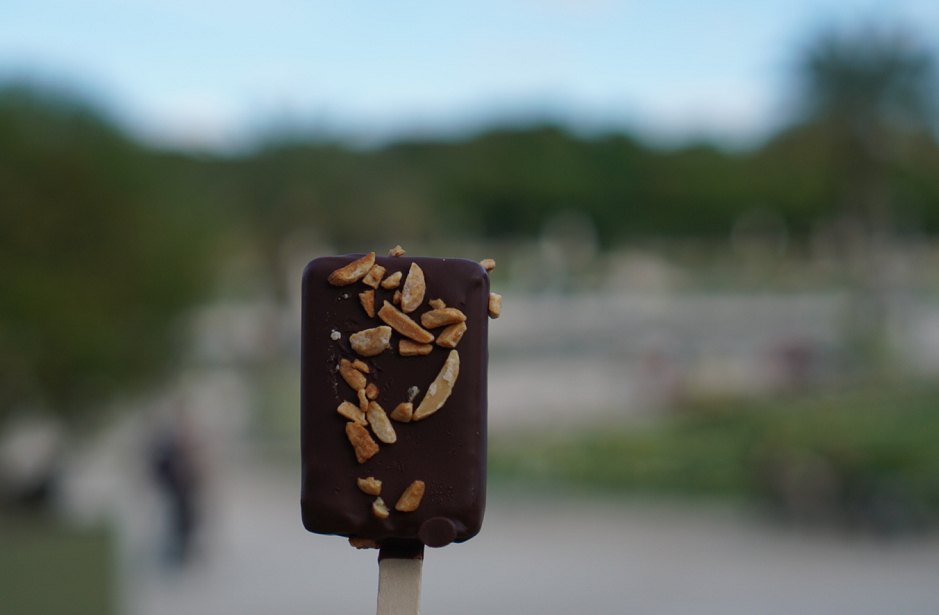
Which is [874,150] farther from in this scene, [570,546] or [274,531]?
[274,531]

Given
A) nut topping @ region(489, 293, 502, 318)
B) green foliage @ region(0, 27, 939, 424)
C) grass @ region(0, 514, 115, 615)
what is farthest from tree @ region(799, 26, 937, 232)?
nut topping @ region(489, 293, 502, 318)

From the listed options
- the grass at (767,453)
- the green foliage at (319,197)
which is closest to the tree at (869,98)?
the green foliage at (319,197)

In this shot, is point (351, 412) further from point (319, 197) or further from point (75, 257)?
point (319, 197)

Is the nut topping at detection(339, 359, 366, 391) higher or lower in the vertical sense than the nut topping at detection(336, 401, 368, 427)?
higher

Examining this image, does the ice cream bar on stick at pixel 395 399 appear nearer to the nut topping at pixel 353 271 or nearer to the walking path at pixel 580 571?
the nut topping at pixel 353 271

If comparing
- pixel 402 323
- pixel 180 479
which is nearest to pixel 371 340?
pixel 402 323

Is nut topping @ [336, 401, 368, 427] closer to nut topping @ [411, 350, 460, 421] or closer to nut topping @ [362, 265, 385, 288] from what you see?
nut topping @ [411, 350, 460, 421]

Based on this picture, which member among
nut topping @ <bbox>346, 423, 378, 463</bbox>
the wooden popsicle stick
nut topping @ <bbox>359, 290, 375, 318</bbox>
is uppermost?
nut topping @ <bbox>359, 290, 375, 318</bbox>
